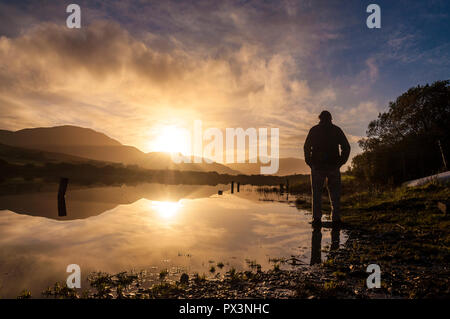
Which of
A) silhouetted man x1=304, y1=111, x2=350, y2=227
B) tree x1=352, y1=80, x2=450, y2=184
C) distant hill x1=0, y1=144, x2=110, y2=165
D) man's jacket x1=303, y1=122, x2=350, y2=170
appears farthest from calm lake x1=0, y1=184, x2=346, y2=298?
distant hill x1=0, y1=144, x2=110, y2=165

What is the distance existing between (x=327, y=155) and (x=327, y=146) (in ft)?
1.26

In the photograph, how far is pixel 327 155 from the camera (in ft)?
32.3

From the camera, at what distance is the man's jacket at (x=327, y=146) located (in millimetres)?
9859

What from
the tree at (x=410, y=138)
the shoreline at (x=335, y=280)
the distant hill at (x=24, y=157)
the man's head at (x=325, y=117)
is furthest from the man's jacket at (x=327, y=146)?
the distant hill at (x=24, y=157)

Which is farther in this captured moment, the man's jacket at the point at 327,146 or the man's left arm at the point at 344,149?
the man's left arm at the point at 344,149

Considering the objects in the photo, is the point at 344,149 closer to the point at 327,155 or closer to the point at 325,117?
the point at 327,155

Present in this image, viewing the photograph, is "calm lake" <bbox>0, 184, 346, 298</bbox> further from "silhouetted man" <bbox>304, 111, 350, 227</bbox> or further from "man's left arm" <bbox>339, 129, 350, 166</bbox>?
"man's left arm" <bbox>339, 129, 350, 166</bbox>

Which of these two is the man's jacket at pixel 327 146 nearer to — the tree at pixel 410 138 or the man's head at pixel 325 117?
the man's head at pixel 325 117

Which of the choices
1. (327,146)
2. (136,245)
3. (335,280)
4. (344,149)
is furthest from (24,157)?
(335,280)

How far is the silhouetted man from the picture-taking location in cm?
988

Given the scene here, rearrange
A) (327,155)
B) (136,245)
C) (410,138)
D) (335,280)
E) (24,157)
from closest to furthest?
(335,280)
(136,245)
(327,155)
(410,138)
(24,157)

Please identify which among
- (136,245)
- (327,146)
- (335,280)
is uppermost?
(327,146)
